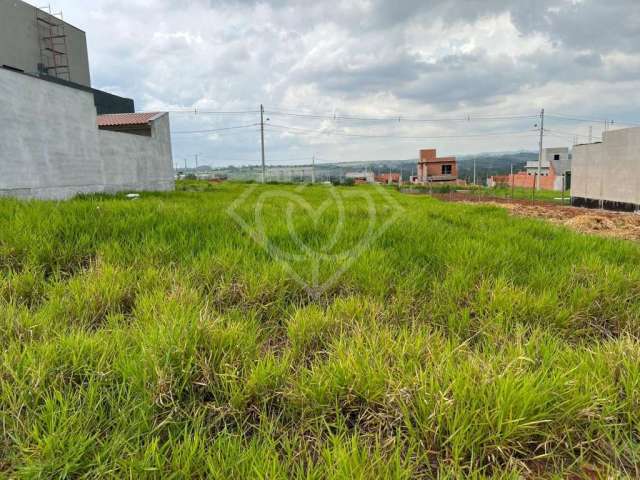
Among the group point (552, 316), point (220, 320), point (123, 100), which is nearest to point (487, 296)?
point (552, 316)

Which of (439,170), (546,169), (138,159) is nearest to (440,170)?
(439,170)

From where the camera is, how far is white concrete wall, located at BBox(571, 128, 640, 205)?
14.0 metres

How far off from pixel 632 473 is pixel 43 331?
2.77m

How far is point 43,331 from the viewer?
1.93m

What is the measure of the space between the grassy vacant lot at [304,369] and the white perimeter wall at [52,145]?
709 centimetres

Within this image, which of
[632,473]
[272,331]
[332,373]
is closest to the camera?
[632,473]

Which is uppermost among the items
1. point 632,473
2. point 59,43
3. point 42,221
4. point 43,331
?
point 59,43

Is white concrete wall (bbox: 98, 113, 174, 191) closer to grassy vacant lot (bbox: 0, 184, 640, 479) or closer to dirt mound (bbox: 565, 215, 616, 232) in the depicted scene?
grassy vacant lot (bbox: 0, 184, 640, 479)

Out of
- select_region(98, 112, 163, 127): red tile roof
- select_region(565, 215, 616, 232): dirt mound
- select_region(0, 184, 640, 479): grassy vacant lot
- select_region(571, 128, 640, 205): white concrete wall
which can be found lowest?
select_region(565, 215, 616, 232): dirt mound

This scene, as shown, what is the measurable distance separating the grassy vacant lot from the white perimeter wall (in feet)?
23.2

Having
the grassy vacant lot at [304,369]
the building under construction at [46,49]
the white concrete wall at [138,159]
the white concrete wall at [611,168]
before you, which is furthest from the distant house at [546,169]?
the grassy vacant lot at [304,369]

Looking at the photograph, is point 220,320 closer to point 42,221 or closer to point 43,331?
point 43,331

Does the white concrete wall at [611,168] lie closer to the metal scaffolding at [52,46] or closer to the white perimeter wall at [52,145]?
the white perimeter wall at [52,145]

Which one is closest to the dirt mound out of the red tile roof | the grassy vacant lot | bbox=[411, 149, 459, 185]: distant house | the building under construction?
the grassy vacant lot
